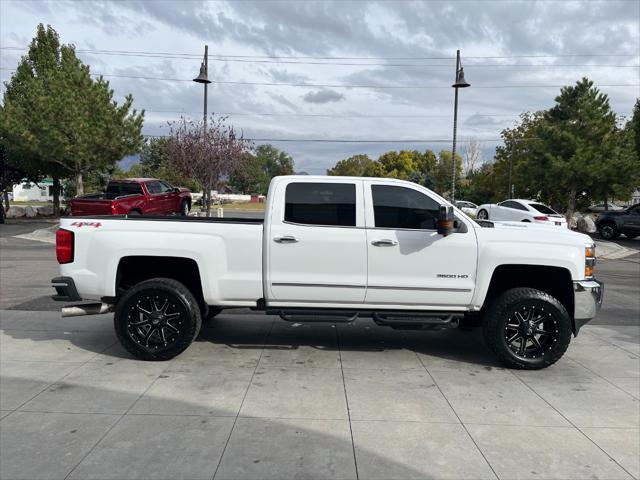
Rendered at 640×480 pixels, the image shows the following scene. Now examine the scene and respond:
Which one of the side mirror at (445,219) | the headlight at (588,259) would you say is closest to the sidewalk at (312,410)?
the headlight at (588,259)

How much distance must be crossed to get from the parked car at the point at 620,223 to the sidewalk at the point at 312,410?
1828 centimetres

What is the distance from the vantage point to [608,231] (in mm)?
22719

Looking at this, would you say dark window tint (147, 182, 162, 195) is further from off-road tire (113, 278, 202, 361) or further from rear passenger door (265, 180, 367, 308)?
rear passenger door (265, 180, 367, 308)

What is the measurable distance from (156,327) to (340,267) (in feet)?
6.64

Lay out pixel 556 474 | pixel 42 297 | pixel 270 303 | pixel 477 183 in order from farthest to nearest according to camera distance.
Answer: pixel 477 183 → pixel 42 297 → pixel 270 303 → pixel 556 474

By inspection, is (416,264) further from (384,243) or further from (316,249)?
(316,249)

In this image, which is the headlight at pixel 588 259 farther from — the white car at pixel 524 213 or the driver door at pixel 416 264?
the white car at pixel 524 213

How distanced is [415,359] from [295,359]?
4.38 feet

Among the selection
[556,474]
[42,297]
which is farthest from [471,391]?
[42,297]

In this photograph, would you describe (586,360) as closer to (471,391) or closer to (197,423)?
(471,391)

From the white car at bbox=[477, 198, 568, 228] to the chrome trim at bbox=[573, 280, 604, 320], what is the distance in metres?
13.7

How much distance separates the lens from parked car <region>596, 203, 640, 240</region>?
22016mm

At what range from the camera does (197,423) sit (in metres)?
3.98

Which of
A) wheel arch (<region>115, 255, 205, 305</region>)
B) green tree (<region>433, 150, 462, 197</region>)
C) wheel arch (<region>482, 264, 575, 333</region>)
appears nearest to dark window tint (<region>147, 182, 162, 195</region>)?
wheel arch (<region>115, 255, 205, 305</region>)
